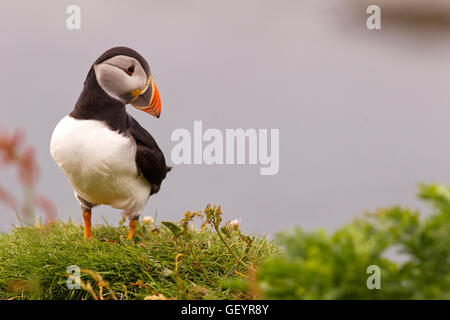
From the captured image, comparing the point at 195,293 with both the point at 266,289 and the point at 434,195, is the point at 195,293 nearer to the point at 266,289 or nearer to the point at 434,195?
the point at 266,289

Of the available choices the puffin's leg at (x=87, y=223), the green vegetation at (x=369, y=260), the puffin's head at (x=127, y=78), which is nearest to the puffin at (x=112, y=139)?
the puffin's head at (x=127, y=78)

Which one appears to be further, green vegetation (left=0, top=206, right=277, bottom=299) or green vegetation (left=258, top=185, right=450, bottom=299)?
green vegetation (left=0, top=206, right=277, bottom=299)

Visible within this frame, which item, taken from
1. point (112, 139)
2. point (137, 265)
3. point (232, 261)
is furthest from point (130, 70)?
point (232, 261)

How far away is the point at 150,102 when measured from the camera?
99.0 inches

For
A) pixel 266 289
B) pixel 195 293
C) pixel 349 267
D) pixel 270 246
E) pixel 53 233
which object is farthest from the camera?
pixel 53 233

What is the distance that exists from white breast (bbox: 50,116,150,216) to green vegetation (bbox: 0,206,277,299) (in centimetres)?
26

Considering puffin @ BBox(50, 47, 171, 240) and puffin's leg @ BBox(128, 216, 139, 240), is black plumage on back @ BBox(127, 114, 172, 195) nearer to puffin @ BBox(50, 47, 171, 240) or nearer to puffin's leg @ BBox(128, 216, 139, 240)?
puffin @ BBox(50, 47, 171, 240)

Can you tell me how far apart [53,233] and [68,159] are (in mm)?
810

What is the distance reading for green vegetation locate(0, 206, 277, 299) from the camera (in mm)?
2109

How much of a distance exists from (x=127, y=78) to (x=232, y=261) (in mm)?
958

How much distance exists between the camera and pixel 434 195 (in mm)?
1369

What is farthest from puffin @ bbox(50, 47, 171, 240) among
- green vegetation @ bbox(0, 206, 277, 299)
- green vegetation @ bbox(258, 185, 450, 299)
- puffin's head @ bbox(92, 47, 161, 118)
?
green vegetation @ bbox(258, 185, 450, 299)

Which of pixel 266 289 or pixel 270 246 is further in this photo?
pixel 270 246
